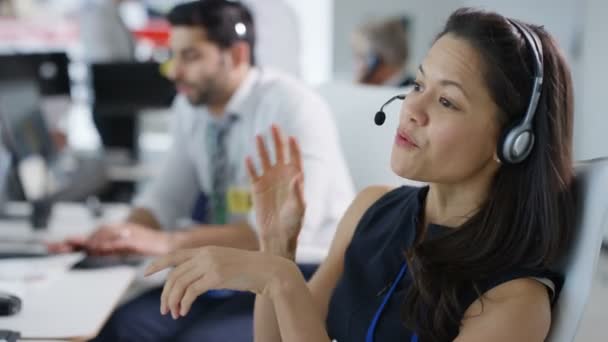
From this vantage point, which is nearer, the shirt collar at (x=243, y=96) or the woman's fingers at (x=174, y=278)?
the woman's fingers at (x=174, y=278)

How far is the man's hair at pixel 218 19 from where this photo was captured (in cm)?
168

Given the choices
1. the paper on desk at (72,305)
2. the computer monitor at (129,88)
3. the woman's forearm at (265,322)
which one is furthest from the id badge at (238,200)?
the computer monitor at (129,88)

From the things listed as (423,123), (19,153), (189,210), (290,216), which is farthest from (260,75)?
(423,123)

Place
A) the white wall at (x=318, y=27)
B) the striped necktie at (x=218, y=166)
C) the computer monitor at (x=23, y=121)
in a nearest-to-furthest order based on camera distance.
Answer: the computer monitor at (x=23, y=121)
the striped necktie at (x=218, y=166)
the white wall at (x=318, y=27)

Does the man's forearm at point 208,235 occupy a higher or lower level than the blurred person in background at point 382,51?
lower

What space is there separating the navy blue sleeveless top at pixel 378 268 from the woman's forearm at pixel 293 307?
4.6 inches

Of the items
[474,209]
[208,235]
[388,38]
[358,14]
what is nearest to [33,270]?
[208,235]

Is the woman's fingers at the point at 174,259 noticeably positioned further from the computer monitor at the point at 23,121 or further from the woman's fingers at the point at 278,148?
the computer monitor at the point at 23,121

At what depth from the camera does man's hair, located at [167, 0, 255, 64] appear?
1.68m

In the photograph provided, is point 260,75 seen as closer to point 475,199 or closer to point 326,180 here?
point 326,180

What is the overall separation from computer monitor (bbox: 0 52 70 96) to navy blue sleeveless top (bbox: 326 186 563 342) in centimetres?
105

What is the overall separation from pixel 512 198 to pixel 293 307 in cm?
31

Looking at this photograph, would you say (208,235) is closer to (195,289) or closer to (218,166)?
(218,166)

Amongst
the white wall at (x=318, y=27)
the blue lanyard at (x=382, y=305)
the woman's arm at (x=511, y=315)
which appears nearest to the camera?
the woman's arm at (x=511, y=315)
